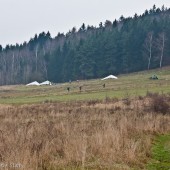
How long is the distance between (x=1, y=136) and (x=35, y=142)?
136cm

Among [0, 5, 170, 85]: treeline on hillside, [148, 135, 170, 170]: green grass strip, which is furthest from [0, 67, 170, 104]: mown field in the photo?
[148, 135, 170, 170]: green grass strip

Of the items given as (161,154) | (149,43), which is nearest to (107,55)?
(149,43)

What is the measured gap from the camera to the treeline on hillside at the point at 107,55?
104375 mm

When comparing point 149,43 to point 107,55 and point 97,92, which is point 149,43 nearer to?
point 107,55

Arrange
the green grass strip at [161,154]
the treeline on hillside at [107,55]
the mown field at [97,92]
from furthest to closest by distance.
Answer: the treeline on hillside at [107,55] < the mown field at [97,92] < the green grass strip at [161,154]

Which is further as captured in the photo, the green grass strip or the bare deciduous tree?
the bare deciduous tree

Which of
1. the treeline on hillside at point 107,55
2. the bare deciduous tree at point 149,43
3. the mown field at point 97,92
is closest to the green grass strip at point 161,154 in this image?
the mown field at point 97,92

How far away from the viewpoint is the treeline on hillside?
342 feet

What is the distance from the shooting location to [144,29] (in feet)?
370

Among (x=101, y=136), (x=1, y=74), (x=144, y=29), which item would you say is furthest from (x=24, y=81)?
(x=101, y=136)

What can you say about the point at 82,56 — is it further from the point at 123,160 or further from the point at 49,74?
the point at 123,160

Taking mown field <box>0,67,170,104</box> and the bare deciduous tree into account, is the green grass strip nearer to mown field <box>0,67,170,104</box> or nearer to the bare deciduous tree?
mown field <box>0,67,170,104</box>

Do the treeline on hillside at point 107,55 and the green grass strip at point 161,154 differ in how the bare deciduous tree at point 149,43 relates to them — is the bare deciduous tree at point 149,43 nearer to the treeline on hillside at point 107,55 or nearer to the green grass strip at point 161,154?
the treeline on hillside at point 107,55

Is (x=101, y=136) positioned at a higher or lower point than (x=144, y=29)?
lower
